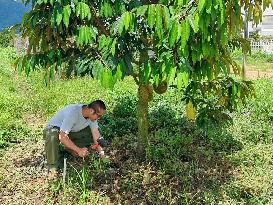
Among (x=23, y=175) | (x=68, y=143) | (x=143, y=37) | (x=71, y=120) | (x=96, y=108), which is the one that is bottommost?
(x=23, y=175)

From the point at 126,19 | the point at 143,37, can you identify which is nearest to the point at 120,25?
the point at 126,19

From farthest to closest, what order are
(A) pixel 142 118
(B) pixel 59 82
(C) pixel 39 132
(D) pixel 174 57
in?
(B) pixel 59 82, (C) pixel 39 132, (A) pixel 142 118, (D) pixel 174 57

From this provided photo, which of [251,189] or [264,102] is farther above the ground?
[264,102]

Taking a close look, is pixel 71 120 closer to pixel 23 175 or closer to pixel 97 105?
pixel 97 105

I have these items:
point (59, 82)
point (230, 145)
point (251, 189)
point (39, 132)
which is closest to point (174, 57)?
point (251, 189)

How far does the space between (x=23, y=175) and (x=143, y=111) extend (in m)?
1.72

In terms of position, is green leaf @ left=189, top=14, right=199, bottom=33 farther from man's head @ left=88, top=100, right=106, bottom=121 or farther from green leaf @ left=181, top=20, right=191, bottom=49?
man's head @ left=88, top=100, right=106, bottom=121

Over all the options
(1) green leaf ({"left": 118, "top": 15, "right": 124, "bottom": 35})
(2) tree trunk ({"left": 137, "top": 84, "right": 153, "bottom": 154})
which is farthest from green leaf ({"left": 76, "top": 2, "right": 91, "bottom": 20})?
(2) tree trunk ({"left": 137, "top": 84, "right": 153, "bottom": 154})

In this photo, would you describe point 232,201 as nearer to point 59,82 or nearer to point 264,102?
point 264,102

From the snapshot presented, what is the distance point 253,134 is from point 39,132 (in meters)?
3.33

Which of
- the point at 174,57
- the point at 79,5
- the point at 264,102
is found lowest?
the point at 264,102

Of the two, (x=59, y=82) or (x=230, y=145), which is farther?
(x=59, y=82)

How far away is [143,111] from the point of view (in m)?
4.90

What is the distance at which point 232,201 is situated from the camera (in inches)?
167
